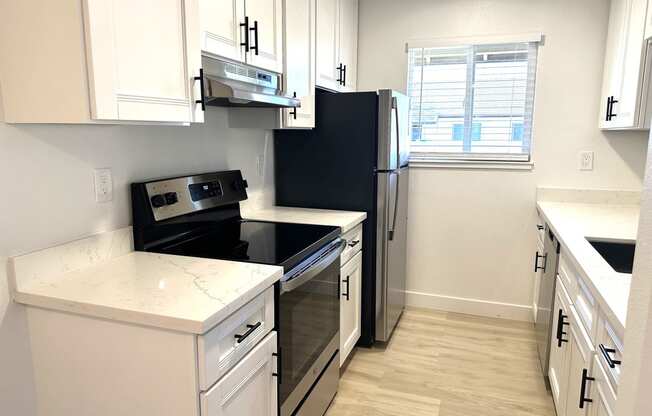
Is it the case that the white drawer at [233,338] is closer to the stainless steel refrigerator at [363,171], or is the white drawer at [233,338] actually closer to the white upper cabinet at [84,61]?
the white upper cabinet at [84,61]

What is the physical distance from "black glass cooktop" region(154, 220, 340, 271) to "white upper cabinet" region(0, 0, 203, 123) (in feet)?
1.92

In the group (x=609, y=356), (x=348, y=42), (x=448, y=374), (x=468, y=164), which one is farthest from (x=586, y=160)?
(x=609, y=356)

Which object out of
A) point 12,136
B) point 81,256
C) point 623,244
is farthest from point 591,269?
point 12,136

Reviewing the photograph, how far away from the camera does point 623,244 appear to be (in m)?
1.95

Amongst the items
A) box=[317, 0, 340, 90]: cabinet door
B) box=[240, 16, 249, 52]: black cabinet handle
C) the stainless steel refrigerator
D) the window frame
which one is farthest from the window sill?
box=[240, 16, 249, 52]: black cabinet handle

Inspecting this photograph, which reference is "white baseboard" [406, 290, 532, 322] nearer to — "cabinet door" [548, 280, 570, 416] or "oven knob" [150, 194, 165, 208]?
"cabinet door" [548, 280, 570, 416]

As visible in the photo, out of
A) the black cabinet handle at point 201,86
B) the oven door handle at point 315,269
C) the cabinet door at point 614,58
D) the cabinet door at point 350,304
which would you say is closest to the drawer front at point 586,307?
the oven door handle at point 315,269

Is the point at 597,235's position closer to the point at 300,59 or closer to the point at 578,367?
the point at 578,367

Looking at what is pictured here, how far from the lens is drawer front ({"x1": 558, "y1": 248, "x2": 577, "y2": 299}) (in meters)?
1.80

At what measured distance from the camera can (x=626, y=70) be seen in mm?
2432

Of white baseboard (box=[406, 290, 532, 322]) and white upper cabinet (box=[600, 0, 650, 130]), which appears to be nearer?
white upper cabinet (box=[600, 0, 650, 130])

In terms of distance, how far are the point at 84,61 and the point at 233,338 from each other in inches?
33.4

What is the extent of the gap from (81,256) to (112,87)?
623mm

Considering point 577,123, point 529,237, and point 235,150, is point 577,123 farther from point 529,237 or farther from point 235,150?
point 235,150
